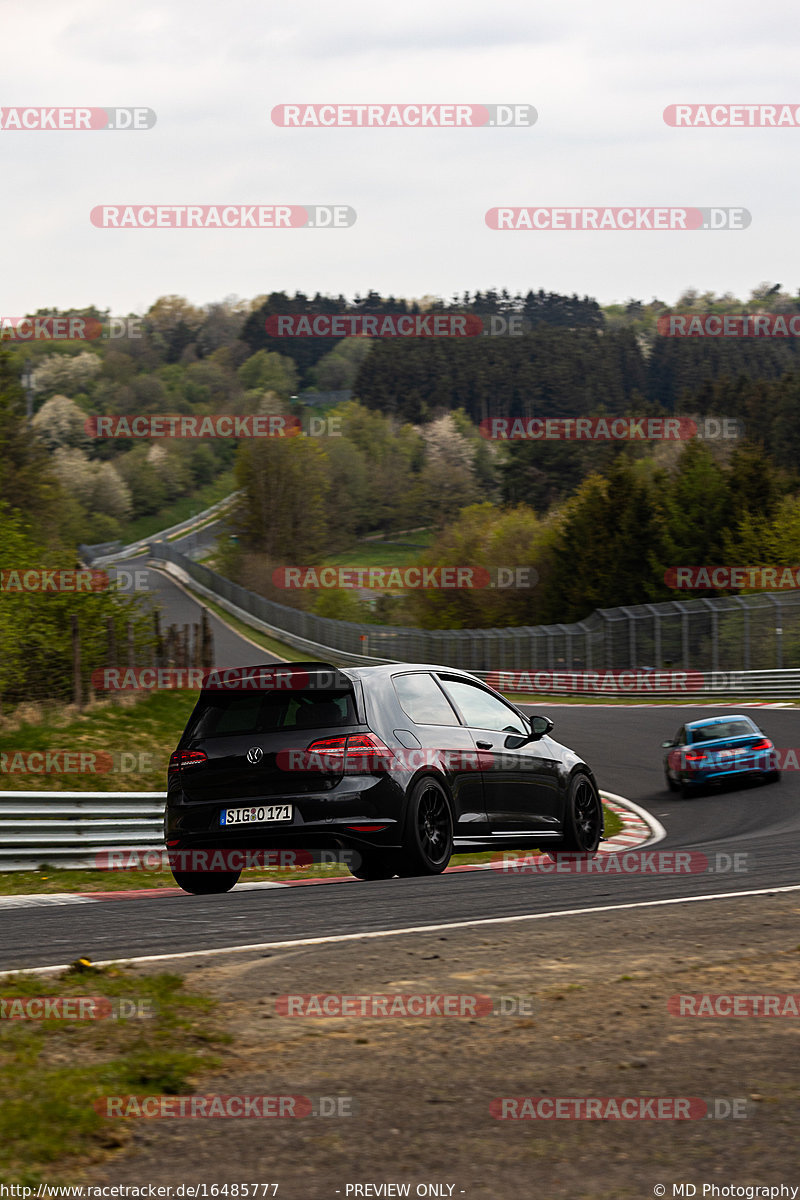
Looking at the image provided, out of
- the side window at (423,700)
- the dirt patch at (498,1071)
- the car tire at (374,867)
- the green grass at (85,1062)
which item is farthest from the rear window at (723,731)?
the green grass at (85,1062)

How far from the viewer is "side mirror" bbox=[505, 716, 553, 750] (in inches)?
421

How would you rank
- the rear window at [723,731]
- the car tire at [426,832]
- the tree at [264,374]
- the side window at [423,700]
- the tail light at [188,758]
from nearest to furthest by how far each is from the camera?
the car tire at [426,832] < the tail light at [188,758] < the side window at [423,700] < the rear window at [723,731] < the tree at [264,374]

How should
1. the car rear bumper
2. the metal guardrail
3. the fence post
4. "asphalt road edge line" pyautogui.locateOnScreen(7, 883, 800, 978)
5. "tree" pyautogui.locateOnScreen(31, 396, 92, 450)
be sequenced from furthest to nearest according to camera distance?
"tree" pyautogui.locateOnScreen(31, 396, 92, 450), the fence post, the metal guardrail, the car rear bumper, "asphalt road edge line" pyautogui.locateOnScreen(7, 883, 800, 978)

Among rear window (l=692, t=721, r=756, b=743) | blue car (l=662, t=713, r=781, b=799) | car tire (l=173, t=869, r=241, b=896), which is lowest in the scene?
blue car (l=662, t=713, r=781, b=799)

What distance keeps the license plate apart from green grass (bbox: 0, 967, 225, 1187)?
3515 millimetres

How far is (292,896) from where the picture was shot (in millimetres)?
8875

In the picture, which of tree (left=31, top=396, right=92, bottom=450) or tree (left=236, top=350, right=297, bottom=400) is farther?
tree (left=236, top=350, right=297, bottom=400)

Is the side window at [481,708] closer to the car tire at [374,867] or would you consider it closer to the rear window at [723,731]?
the car tire at [374,867]

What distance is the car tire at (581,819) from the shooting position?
1131cm

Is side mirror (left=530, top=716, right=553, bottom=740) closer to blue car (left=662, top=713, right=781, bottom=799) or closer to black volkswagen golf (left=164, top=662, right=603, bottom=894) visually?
black volkswagen golf (left=164, top=662, right=603, bottom=894)

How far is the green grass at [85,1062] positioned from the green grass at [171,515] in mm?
133805

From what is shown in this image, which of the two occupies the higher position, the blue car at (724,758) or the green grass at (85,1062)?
the green grass at (85,1062)

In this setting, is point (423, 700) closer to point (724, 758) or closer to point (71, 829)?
point (71, 829)

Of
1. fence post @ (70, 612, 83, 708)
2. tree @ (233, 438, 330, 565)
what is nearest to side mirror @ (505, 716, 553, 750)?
fence post @ (70, 612, 83, 708)
